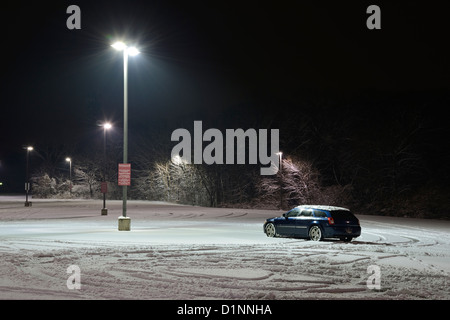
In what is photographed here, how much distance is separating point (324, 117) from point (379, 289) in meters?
50.8

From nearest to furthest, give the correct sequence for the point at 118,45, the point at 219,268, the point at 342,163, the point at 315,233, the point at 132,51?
the point at 219,268 < the point at 315,233 < the point at 118,45 < the point at 132,51 < the point at 342,163

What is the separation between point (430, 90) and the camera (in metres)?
54.3

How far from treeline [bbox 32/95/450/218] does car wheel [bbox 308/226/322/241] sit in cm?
2618

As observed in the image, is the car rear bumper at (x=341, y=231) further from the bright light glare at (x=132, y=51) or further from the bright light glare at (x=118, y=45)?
the bright light glare at (x=118, y=45)

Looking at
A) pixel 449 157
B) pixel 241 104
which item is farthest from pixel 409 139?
pixel 241 104

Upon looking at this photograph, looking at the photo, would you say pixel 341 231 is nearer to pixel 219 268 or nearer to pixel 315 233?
pixel 315 233

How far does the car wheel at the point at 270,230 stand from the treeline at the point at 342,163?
25228 mm

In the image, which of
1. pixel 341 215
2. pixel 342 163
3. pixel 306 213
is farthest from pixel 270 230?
pixel 342 163

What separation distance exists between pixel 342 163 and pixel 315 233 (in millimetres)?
36360

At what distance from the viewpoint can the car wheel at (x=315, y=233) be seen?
65.7ft

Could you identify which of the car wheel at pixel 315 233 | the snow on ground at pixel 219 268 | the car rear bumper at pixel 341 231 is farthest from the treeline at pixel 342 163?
the snow on ground at pixel 219 268

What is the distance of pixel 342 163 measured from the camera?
55438 mm

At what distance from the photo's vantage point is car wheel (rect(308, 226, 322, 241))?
65.7 feet
